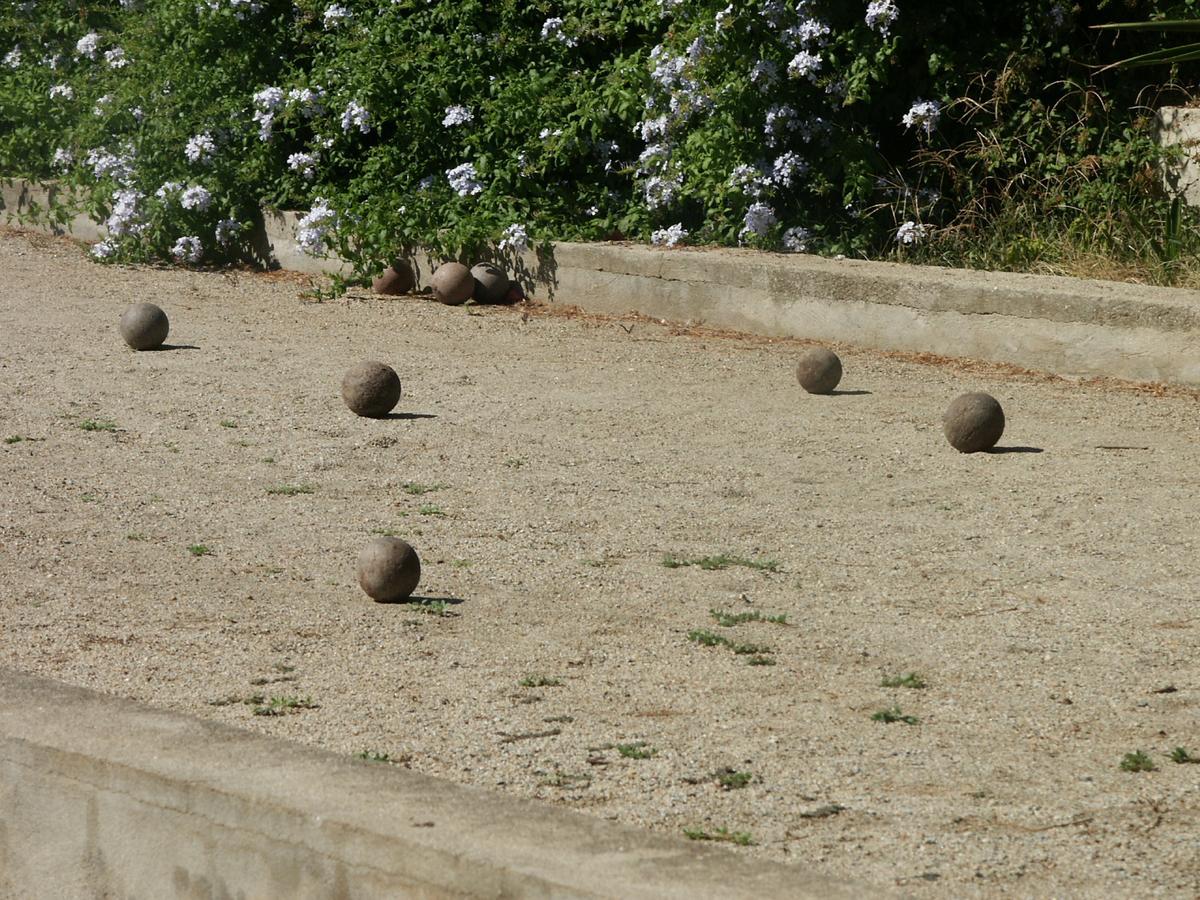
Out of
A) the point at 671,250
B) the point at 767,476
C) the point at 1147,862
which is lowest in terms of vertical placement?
the point at 1147,862

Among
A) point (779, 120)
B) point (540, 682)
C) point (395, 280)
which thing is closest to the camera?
point (540, 682)

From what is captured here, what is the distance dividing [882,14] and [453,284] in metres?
3.42

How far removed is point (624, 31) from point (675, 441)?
589 cm

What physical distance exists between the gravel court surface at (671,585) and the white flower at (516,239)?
2.13m

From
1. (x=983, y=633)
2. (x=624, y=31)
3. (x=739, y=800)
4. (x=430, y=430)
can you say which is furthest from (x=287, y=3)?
(x=739, y=800)

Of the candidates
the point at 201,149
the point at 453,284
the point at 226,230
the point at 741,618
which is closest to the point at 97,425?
the point at 741,618

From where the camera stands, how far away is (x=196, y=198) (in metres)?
13.1

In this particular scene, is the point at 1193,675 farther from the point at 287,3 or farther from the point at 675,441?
the point at 287,3

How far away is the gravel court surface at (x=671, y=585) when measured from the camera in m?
3.68

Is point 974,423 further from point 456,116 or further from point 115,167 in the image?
point 115,167

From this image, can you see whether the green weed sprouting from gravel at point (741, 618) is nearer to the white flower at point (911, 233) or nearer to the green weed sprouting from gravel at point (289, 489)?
the green weed sprouting from gravel at point (289, 489)

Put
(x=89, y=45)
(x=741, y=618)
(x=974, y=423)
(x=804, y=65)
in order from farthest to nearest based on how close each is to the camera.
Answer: (x=89, y=45) < (x=804, y=65) < (x=974, y=423) < (x=741, y=618)

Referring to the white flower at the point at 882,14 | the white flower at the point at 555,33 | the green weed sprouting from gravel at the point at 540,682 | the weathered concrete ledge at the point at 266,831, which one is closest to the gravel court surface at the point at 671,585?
the green weed sprouting from gravel at the point at 540,682

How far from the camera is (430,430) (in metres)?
7.74
